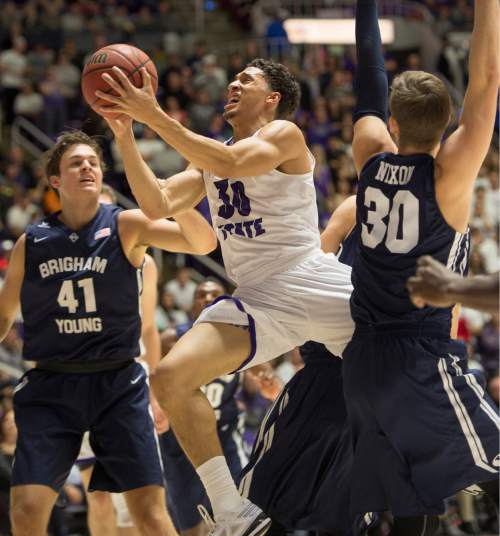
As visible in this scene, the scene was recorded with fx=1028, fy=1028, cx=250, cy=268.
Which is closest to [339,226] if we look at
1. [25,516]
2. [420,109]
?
[420,109]

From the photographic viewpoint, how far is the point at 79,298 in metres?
5.43

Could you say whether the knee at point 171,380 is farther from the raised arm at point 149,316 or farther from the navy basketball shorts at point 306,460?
the raised arm at point 149,316

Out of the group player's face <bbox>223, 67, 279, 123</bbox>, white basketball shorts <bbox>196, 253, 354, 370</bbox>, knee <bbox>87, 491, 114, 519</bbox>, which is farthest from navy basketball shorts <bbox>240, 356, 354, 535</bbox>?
knee <bbox>87, 491, 114, 519</bbox>

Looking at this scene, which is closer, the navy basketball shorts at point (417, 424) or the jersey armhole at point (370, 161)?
the navy basketball shorts at point (417, 424)

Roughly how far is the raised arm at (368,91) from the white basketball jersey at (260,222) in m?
0.53

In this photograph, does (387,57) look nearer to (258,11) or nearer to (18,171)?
(258,11)

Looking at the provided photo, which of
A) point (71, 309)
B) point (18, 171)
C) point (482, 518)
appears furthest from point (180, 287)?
point (71, 309)

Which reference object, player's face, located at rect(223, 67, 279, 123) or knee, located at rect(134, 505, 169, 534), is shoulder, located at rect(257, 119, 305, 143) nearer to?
player's face, located at rect(223, 67, 279, 123)

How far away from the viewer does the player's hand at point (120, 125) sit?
4.54m

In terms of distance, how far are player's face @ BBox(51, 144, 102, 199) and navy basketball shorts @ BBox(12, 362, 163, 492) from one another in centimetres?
99

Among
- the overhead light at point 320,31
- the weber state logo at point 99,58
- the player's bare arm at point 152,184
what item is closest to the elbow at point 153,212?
the player's bare arm at point 152,184

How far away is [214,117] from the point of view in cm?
1502

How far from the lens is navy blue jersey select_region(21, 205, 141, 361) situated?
541cm

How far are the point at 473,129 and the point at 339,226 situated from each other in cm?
137
